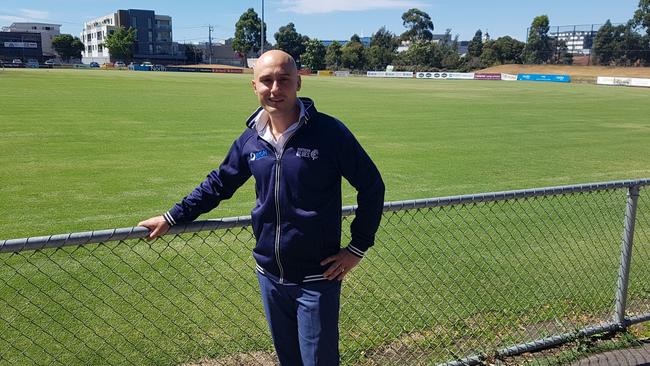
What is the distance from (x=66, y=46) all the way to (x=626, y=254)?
139 m

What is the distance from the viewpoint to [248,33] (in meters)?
139

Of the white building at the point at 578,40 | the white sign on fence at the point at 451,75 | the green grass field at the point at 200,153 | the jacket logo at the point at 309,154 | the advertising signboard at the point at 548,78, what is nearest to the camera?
the jacket logo at the point at 309,154

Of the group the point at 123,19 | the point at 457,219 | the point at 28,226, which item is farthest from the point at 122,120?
the point at 123,19

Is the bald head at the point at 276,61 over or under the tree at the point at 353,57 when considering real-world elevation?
under

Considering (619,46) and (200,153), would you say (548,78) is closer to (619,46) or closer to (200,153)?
(619,46)

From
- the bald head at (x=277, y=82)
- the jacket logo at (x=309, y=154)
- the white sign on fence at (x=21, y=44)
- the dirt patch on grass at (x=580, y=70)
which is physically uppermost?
the white sign on fence at (x=21, y=44)

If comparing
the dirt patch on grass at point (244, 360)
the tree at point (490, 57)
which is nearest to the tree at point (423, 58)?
the tree at point (490, 57)

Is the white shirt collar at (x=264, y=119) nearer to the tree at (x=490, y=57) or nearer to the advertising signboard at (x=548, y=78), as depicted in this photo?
the advertising signboard at (x=548, y=78)

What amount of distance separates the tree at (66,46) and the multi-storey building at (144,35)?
24.7 feet

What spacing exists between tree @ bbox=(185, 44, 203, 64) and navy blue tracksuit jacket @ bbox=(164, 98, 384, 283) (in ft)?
477

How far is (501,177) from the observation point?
34.4 ft

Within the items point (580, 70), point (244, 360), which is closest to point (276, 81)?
point (244, 360)

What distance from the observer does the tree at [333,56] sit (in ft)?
380

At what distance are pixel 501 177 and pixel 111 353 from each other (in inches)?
329
